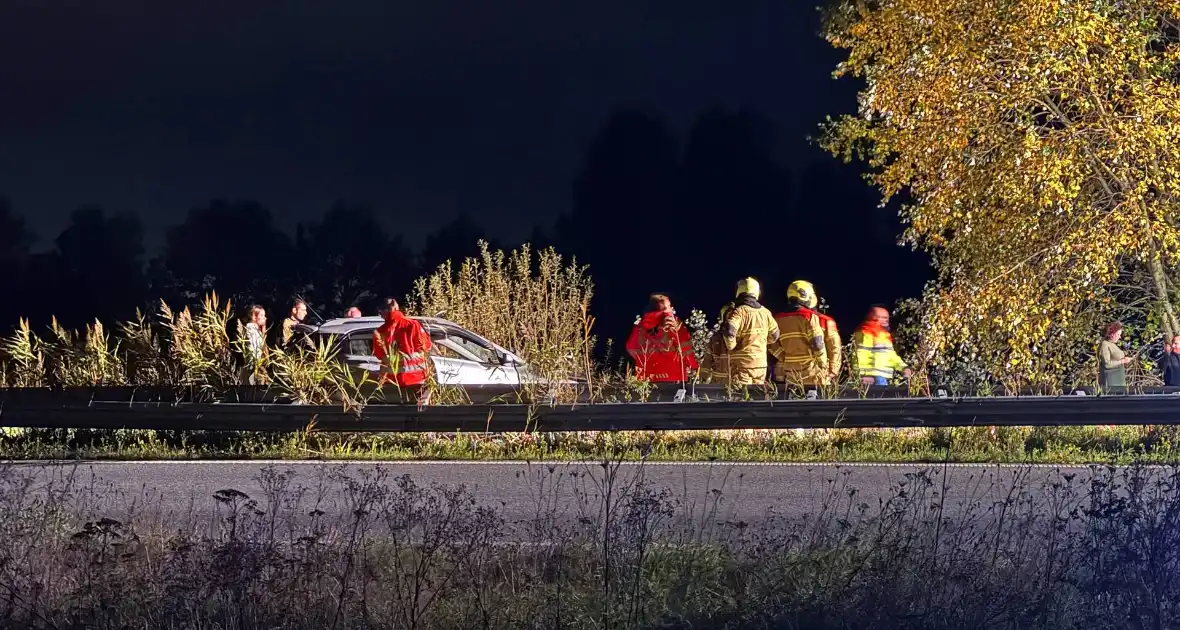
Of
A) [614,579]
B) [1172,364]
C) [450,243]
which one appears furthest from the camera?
[450,243]

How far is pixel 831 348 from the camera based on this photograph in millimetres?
→ 12820

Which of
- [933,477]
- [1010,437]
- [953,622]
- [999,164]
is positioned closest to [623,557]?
[953,622]

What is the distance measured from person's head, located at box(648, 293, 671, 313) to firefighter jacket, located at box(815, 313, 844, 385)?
1513 millimetres

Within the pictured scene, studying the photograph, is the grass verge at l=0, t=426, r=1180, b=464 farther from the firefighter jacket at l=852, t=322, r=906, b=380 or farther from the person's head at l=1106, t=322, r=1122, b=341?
the person's head at l=1106, t=322, r=1122, b=341

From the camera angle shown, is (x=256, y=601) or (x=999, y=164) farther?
Result: (x=999, y=164)

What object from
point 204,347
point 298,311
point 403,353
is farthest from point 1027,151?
point 204,347

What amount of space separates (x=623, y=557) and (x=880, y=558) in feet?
3.73

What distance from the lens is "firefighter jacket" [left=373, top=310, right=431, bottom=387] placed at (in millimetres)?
12750

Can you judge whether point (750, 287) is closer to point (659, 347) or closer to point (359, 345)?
point (659, 347)

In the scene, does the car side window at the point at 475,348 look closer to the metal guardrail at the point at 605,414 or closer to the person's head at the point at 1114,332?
the metal guardrail at the point at 605,414

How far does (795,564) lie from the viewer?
5.93 meters

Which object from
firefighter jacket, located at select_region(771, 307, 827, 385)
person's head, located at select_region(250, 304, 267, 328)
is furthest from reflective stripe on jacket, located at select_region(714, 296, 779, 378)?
person's head, located at select_region(250, 304, 267, 328)

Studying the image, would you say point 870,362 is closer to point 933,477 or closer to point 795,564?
point 933,477

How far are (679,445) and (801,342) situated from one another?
5.12ft
